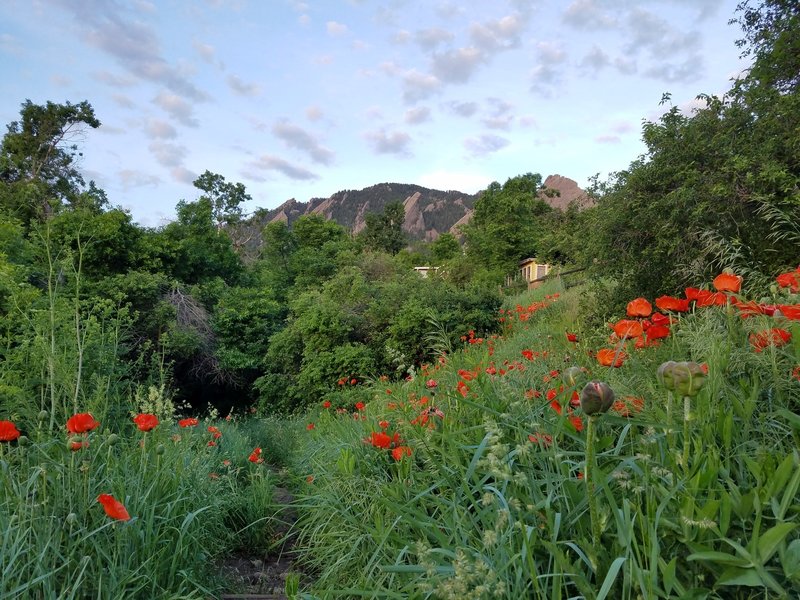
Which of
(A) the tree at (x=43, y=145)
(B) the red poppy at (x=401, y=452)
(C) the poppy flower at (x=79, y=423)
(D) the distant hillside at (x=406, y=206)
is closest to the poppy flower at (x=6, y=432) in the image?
(C) the poppy flower at (x=79, y=423)

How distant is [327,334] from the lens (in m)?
10.3

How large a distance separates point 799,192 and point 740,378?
15.1 ft

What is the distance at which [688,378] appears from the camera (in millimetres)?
1002

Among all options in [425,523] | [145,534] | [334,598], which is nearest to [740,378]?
[425,523]

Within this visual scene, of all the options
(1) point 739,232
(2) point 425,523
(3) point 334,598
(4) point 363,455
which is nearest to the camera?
(2) point 425,523

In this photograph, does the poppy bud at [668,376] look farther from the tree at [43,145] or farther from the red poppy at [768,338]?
the tree at [43,145]

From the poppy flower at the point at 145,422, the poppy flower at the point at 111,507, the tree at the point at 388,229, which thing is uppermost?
the tree at the point at 388,229

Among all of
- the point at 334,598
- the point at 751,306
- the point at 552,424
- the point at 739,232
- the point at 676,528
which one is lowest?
the point at 334,598

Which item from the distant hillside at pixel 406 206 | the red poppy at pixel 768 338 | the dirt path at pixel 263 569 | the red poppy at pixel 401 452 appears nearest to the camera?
the red poppy at pixel 768 338

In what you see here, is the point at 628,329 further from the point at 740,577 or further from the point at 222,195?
the point at 222,195

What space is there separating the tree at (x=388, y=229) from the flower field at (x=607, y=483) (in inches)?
1629

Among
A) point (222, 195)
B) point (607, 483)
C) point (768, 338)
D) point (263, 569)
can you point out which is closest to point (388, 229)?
point (222, 195)

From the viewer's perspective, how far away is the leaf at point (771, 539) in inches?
38.7

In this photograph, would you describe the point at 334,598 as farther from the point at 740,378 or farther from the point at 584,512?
the point at 740,378
